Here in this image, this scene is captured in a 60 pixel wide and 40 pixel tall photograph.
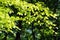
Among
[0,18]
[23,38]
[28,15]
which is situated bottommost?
[23,38]

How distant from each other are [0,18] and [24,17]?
11.6 ft

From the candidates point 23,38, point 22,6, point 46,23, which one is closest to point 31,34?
point 23,38

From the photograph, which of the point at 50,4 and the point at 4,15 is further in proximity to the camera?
the point at 50,4

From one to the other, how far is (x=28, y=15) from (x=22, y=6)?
137cm

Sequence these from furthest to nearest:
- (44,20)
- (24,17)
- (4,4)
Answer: (44,20), (24,17), (4,4)

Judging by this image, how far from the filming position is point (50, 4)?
20.1m

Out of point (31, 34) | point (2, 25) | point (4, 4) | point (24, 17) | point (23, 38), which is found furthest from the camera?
point (23, 38)

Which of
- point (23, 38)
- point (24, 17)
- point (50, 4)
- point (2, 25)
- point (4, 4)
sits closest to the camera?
point (2, 25)

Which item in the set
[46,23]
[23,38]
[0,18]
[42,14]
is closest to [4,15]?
[0,18]

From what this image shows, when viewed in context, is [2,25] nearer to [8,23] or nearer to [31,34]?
[8,23]

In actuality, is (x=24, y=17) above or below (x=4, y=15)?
below

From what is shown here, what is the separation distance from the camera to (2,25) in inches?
404

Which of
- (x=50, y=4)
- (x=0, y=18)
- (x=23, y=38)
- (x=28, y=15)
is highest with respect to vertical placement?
(x=0, y=18)

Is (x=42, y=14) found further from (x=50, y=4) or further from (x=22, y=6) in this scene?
(x=50, y=4)
